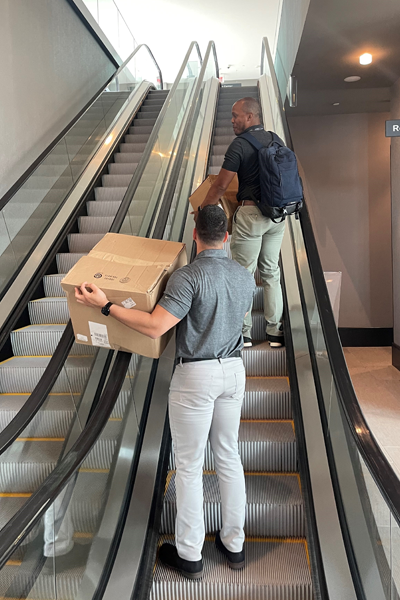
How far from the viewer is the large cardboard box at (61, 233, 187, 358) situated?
2.10 m

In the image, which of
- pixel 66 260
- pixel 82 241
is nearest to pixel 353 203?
pixel 82 241

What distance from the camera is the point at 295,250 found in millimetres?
3955

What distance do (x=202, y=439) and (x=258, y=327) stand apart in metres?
1.85

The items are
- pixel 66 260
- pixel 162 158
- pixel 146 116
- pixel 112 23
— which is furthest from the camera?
pixel 112 23

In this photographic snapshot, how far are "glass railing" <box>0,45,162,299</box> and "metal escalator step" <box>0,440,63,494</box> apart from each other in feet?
6.98

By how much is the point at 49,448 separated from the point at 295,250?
7.85 ft

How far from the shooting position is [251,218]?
3326 mm

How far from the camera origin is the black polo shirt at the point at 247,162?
3197mm

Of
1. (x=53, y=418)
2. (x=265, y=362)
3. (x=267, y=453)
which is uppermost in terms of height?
(x=53, y=418)

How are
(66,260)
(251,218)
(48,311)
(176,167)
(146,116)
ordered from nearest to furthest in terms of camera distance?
(251,218) < (48,311) < (176,167) < (66,260) < (146,116)

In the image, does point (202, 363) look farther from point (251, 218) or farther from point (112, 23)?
point (112, 23)

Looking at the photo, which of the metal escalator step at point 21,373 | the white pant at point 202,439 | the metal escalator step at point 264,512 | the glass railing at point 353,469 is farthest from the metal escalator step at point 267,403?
the metal escalator step at point 21,373

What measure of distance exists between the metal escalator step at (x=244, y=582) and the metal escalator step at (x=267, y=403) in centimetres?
99

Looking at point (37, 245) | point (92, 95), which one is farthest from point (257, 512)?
point (92, 95)
